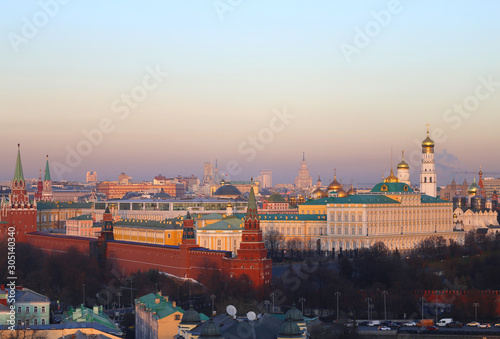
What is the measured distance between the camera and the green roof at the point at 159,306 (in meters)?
56.6

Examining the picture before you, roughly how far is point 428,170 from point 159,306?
245 feet

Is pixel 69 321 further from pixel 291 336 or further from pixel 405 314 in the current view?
pixel 405 314

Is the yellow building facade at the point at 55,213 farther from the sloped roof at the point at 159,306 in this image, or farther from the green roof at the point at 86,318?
the green roof at the point at 86,318

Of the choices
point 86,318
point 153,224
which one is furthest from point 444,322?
point 153,224

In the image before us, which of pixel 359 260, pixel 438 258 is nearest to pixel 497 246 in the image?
pixel 438 258

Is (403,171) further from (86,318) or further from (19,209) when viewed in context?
(86,318)

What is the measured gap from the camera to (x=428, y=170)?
12988 centimetres

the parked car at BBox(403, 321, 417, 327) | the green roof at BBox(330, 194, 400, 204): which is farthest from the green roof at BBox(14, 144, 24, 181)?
the parked car at BBox(403, 321, 417, 327)

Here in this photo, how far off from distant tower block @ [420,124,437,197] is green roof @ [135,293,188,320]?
69304mm

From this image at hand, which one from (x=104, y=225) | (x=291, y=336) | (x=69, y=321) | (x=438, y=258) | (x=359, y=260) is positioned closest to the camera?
(x=291, y=336)

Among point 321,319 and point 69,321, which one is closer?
point 69,321

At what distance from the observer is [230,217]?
108500 millimetres

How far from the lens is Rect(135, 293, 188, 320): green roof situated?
5662 centimetres

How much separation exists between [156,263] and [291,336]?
4126 centimetres
